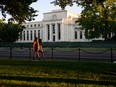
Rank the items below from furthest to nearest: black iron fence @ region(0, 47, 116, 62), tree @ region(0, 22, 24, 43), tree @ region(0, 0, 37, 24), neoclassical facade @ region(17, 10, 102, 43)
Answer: neoclassical facade @ region(17, 10, 102, 43) < tree @ region(0, 22, 24, 43) < black iron fence @ region(0, 47, 116, 62) < tree @ region(0, 0, 37, 24)

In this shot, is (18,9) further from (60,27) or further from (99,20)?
(60,27)

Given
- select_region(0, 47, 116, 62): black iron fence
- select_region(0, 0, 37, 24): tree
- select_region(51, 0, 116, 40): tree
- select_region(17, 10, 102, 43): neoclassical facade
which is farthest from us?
select_region(17, 10, 102, 43): neoclassical facade

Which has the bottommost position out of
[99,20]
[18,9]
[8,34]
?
[8,34]

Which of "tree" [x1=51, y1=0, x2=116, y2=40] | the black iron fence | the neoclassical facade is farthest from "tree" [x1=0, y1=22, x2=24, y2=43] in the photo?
the black iron fence

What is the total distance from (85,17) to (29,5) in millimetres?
38615

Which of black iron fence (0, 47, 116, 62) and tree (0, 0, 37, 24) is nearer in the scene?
tree (0, 0, 37, 24)

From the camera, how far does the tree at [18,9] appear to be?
22.1 m

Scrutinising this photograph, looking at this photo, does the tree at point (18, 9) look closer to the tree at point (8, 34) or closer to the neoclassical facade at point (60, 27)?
the tree at point (8, 34)

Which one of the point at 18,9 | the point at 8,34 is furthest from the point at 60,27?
the point at 18,9

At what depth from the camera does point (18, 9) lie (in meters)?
22.7

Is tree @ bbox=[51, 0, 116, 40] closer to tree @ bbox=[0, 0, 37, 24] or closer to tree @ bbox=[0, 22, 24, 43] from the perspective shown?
tree @ bbox=[0, 22, 24, 43]

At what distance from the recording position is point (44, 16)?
122312 mm

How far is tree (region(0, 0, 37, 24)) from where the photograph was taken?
2212cm

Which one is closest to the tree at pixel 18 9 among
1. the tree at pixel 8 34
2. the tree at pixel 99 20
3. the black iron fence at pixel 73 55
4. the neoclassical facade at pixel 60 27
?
the black iron fence at pixel 73 55
